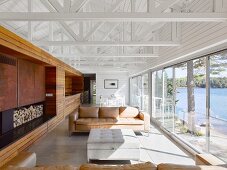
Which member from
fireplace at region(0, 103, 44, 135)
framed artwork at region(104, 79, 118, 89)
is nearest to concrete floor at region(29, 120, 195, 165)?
fireplace at region(0, 103, 44, 135)

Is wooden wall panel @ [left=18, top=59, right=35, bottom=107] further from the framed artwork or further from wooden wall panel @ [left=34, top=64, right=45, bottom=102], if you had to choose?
the framed artwork

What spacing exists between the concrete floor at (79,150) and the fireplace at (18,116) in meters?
0.74

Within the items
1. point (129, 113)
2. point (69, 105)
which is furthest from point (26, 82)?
point (69, 105)

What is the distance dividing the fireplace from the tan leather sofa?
129cm

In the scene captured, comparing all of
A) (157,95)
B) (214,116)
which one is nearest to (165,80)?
(157,95)

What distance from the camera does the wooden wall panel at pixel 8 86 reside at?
504 cm

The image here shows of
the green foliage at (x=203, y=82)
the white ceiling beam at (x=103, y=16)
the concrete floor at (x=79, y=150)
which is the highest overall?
the white ceiling beam at (x=103, y=16)

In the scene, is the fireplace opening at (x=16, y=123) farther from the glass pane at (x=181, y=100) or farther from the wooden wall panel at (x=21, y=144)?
the glass pane at (x=181, y=100)

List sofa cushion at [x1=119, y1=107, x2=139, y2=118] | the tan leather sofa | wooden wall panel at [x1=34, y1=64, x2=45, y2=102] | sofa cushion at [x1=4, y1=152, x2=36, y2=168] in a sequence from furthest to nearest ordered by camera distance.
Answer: sofa cushion at [x1=119, y1=107, x2=139, y2=118], wooden wall panel at [x1=34, y1=64, x2=45, y2=102], the tan leather sofa, sofa cushion at [x1=4, y1=152, x2=36, y2=168]

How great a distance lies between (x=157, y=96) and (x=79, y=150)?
5106 millimetres

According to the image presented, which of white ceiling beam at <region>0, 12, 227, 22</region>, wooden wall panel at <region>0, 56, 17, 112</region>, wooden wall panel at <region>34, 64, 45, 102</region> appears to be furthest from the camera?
wooden wall panel at <region>34, 64, 45, 102</region>

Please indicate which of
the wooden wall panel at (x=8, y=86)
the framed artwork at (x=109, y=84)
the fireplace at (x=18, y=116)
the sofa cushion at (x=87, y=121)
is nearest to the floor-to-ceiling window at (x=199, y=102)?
the sofa cushion at (x=87, y=121)

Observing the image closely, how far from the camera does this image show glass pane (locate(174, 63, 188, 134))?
632cm

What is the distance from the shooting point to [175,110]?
720 centimetres
